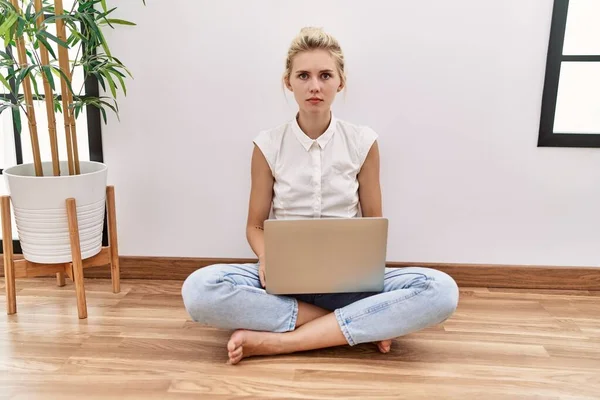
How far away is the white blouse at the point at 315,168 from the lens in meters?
1.52

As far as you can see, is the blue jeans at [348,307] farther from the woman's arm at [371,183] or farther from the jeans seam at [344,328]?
the woman's arm at [371,183]

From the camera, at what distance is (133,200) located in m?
1.94

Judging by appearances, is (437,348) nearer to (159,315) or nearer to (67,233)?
(159,315)

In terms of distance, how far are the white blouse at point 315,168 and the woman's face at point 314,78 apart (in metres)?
0.14

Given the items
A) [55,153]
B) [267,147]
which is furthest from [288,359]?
[55,153]

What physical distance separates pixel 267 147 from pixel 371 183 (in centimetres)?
33

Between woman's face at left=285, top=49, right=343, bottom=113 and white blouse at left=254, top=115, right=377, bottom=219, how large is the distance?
0.46ft

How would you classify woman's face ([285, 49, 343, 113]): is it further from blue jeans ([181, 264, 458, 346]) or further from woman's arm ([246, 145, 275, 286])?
blue jeans ([181, 264, 458, 346])

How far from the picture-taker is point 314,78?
4.52ft

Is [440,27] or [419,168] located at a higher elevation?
[440,27]

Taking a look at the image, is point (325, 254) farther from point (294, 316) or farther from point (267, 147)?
point (267, 147)

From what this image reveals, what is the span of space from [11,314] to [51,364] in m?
0.42

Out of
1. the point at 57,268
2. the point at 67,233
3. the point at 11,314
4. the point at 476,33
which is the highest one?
the point at 476,33

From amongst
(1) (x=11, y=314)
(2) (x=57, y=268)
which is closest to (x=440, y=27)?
(2) (x=57, y=268)
